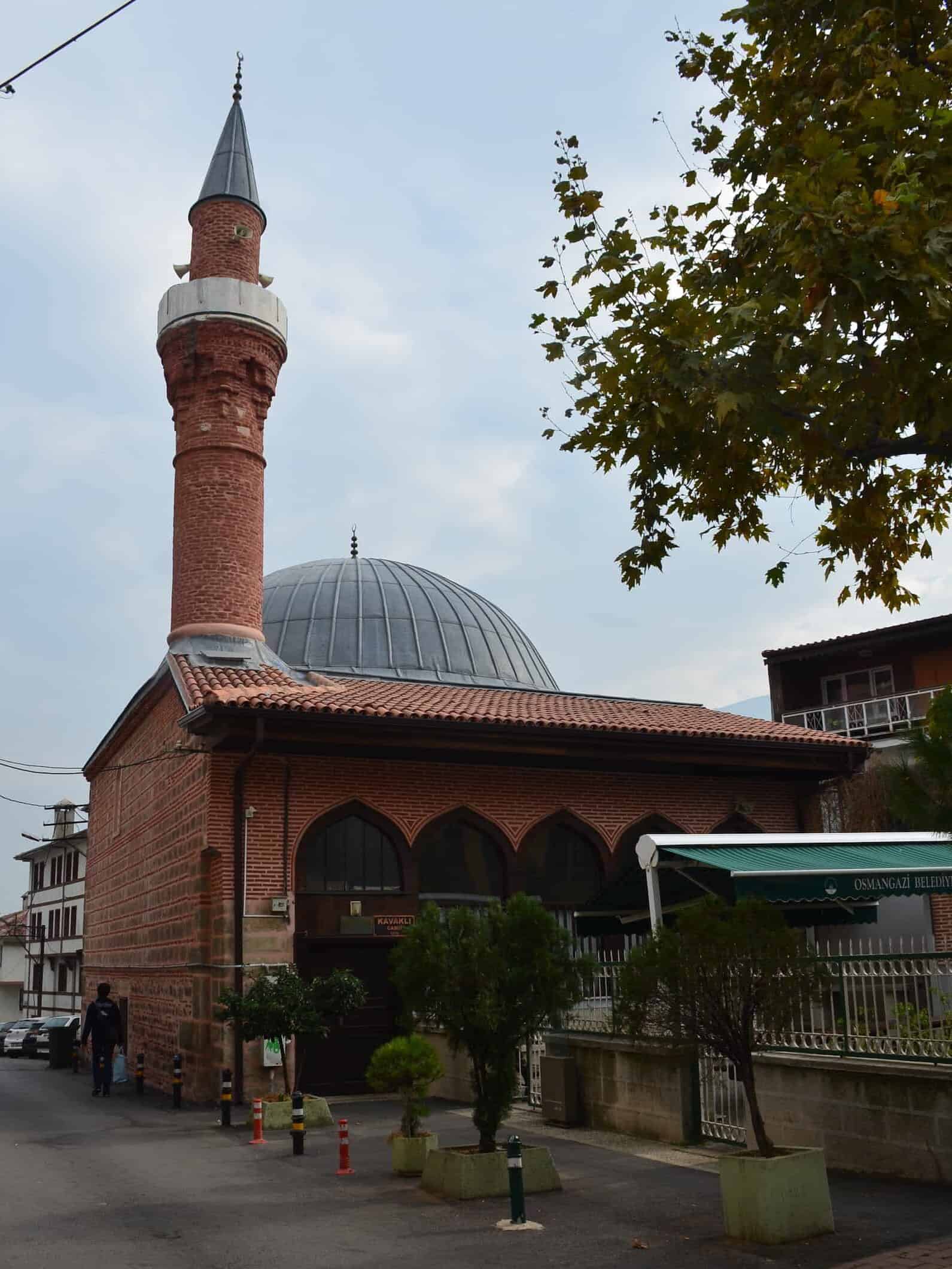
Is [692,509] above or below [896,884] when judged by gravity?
above

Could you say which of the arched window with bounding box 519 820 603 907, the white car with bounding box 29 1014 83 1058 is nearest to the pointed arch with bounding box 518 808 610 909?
the arched window with bounding box 519 820 603 907

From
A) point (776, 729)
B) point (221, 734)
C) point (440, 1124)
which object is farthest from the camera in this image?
point (776, 729)

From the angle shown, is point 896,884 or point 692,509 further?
point 896,884

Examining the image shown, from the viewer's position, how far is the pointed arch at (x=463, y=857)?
1675 cm

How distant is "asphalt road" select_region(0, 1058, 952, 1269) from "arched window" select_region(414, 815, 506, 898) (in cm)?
497

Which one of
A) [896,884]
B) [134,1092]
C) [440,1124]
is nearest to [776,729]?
[896,884]

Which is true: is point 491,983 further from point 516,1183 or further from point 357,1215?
point 357,1215

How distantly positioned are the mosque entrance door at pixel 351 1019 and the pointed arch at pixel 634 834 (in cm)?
381

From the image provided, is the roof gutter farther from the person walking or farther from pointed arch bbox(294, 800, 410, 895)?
the person walking

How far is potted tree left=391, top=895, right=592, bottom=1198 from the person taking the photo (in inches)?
350

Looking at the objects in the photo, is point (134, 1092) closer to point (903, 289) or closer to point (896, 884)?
point (896, 884)

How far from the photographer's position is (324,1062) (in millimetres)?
15664

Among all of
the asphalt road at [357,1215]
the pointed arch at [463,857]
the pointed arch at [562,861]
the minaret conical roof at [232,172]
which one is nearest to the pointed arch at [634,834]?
the pointed arch at [562,861]

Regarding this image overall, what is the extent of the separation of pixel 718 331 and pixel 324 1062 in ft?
38.5
